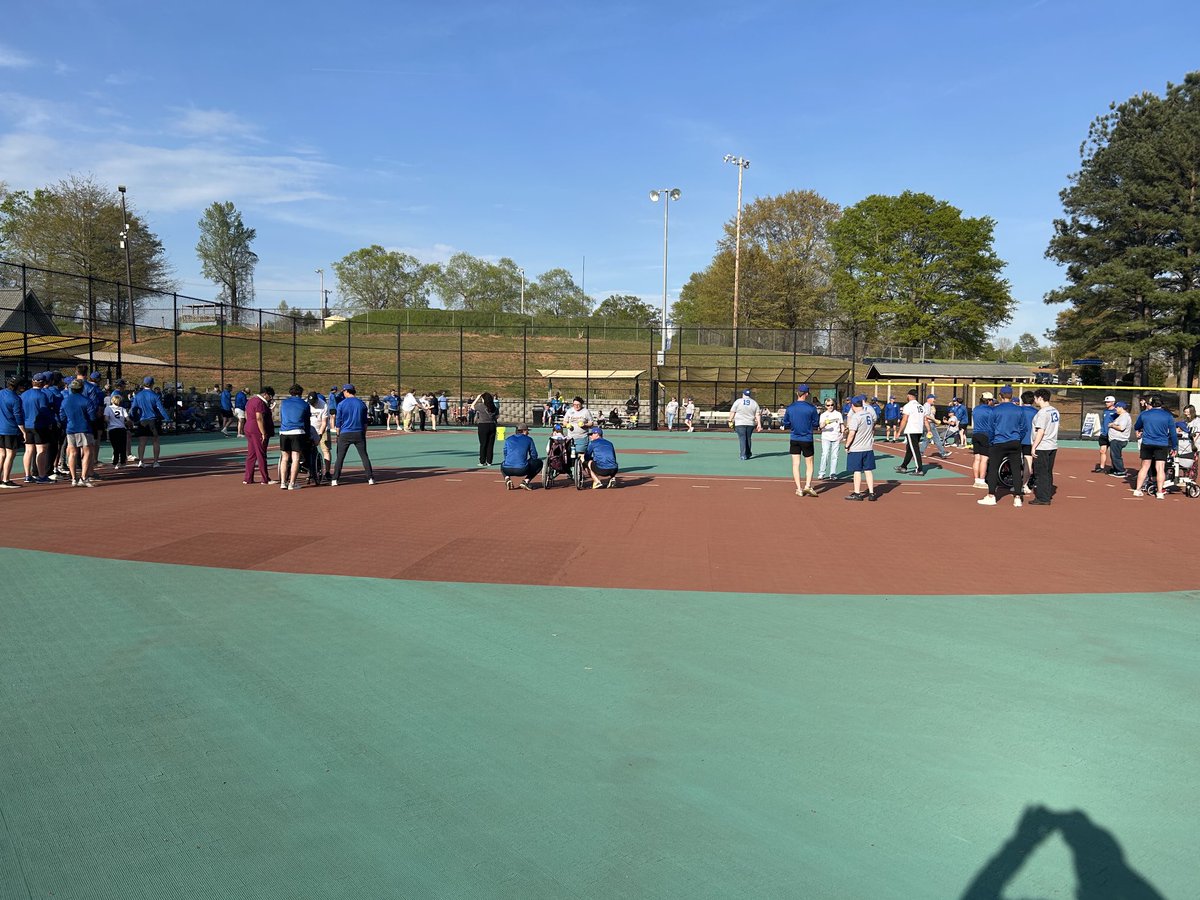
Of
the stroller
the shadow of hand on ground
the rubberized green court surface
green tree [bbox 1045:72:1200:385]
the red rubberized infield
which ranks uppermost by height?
green tree [bbox 1045:72:1200:385]

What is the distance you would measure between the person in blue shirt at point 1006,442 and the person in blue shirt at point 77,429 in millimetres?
14795

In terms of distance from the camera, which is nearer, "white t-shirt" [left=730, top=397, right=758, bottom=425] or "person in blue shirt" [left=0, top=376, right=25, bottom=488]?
"person in blue shirt" [left=0, top=376, right=25, bottom=488]

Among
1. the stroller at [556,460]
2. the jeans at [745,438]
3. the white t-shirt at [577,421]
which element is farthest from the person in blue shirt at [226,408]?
the white t-shirt at [577,421]

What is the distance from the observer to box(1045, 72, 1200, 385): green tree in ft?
141

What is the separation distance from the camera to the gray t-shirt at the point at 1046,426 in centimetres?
1342

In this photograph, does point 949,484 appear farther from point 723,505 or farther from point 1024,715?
point 1024,715

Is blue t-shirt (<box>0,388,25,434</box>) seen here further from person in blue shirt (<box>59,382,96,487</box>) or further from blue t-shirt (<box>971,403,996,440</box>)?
blue t-shirt (<box>971,403,996,440</box>)

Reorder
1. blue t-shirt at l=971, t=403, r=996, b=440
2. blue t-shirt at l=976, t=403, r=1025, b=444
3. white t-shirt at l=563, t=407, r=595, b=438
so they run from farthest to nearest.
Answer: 1. white t-shirt at l=563, t=407, r=595, b=438
2. blue t-shirt at l=971, t=403, r=996, b=440
3. blue t-shirt at l=976, t=403, r=1025, b=444

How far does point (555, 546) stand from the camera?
9.16m

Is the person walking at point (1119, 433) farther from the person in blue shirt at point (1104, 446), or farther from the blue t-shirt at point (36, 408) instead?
the blue t-shirt at point (36, 408)

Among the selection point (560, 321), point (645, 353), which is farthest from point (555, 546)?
point (560, 321)

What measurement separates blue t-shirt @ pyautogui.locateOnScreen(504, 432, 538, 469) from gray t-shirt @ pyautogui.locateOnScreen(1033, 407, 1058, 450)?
28.1 feet

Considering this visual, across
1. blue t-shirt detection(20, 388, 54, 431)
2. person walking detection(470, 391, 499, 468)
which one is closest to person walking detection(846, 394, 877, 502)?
person walking detection(470, 391, 499, 468)

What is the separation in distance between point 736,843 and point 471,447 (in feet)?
71.9
